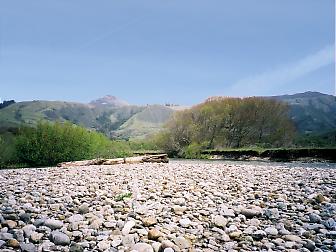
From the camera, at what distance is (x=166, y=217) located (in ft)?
19.5

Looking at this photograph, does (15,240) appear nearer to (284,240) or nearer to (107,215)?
(107,215)

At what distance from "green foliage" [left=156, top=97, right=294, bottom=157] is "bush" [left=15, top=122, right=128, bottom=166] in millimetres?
24819

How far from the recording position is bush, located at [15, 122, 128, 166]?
19375mm

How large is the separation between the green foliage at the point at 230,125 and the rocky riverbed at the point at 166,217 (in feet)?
121

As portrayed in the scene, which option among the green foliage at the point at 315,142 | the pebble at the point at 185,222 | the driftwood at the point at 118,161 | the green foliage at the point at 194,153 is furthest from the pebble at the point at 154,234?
the green foliage at the point at 315,142

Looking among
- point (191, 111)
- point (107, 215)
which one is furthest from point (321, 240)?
point (191, 111)

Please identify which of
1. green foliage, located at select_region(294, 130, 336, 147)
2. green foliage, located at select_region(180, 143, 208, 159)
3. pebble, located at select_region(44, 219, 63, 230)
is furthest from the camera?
green foliage, located at select_region(294, 130, 336, 147)

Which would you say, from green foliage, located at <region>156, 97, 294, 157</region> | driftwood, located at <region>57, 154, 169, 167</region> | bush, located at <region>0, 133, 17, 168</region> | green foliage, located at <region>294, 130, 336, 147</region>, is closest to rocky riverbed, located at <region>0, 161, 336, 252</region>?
driftwood, located at <region>57, 154, 169, 167</region>

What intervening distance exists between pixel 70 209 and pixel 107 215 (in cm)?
74

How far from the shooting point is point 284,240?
5.19m

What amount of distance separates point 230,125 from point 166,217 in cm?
4551

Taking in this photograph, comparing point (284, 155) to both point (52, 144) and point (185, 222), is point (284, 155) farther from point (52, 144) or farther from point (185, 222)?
point (185, 222)

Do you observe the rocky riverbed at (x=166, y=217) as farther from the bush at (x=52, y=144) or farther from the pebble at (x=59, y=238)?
the bush at (x=52, y=144)

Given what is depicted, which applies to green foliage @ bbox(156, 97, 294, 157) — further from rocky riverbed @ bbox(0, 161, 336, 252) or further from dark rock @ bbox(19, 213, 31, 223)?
dark rock @ bbox(19, 213, 31, 223)
